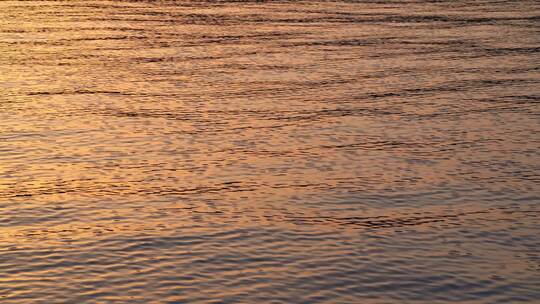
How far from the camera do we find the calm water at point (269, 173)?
5.45 metres

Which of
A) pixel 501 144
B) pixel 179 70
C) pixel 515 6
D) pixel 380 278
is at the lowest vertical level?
pixel 380 278

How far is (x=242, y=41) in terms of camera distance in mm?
15227

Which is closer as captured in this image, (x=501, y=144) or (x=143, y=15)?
(x=501, y=144)

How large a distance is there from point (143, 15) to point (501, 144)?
12088 mm

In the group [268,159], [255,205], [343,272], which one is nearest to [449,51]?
[268,159]

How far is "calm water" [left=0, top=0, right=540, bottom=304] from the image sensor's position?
5.45 m

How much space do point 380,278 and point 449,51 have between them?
9.18m

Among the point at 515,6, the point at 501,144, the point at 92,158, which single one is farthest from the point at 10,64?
the point at 515,6

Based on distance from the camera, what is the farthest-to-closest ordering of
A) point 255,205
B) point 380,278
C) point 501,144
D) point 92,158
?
point 501,144 < point 92,158 < point 255,205 < point 380,278

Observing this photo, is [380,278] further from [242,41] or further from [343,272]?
[242,41]

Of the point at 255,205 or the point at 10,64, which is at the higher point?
the point at 10,64

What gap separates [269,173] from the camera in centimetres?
752

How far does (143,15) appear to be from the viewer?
778 inches

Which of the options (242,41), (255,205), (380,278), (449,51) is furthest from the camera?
(242,41)
